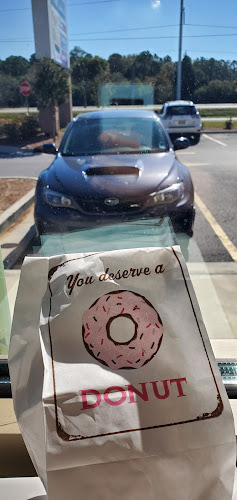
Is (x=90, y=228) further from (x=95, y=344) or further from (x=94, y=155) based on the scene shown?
(x=95, y=344)

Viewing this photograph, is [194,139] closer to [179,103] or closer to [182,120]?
[182,120]

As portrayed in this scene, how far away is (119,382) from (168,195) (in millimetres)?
792

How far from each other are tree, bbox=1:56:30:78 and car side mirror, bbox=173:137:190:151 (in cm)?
58

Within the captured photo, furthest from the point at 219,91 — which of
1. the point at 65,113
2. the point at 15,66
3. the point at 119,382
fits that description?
the point at 119,382

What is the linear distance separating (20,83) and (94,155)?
0.30m

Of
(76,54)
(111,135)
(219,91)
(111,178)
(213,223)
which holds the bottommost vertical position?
(213,223)

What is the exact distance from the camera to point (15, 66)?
3.96ft

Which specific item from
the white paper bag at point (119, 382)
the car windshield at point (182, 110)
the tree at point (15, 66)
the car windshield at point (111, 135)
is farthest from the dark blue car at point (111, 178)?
the white paper bag at point (119, 382)

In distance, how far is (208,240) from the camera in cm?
178

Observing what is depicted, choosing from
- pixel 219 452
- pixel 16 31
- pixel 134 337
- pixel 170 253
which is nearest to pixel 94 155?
pixel 16 31

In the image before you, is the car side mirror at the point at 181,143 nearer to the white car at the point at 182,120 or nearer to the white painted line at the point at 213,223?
the white car at the point at 182,120

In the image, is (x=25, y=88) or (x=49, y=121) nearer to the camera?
(x=25, y=88)

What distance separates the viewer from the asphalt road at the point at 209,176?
1399mm

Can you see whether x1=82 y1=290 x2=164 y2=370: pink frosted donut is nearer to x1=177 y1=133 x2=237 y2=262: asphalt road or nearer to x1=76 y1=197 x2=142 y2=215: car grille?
x1=76 y1=197 x2=142 y2=215: car grille
